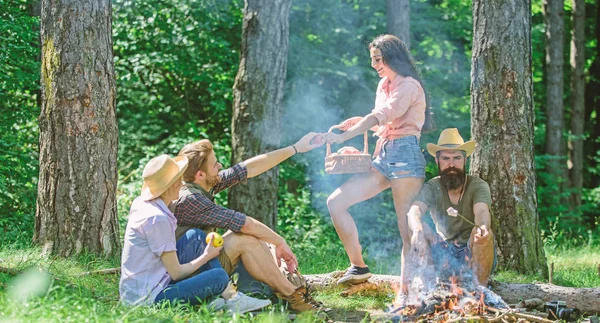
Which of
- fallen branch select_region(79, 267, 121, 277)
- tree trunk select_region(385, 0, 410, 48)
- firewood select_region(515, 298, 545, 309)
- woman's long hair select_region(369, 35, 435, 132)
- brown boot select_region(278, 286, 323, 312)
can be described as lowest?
firewood select_region(515, 298, 545, 309)

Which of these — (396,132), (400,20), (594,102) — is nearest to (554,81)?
(594,102)

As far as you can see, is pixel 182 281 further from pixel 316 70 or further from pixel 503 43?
pixel 316 70

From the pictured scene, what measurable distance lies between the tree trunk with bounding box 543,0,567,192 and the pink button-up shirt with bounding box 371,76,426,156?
11033mm

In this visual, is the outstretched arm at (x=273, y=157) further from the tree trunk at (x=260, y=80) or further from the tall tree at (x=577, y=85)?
the tall tree at (x=577, y=85)

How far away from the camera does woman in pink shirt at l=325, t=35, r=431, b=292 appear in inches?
255

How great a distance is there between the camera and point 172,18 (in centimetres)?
1339

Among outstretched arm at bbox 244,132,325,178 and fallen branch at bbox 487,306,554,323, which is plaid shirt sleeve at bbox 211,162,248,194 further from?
fallen branch at bbox 487,306,554,323

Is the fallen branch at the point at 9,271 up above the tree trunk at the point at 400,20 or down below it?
below

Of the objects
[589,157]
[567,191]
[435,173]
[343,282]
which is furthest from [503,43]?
[589,157]

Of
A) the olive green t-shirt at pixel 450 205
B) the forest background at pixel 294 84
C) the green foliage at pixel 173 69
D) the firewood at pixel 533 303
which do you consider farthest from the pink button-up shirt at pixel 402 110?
the green foliage at pixel 173 69

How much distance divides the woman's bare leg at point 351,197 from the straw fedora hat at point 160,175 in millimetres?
1822

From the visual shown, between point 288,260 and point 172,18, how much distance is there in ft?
27.2

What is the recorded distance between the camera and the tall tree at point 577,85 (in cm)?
1775

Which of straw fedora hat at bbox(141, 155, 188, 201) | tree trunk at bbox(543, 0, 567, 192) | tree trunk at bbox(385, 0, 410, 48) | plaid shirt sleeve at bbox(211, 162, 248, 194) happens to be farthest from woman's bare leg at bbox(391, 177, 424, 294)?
tree trunk at bbox(543, 0, 567, 192)
